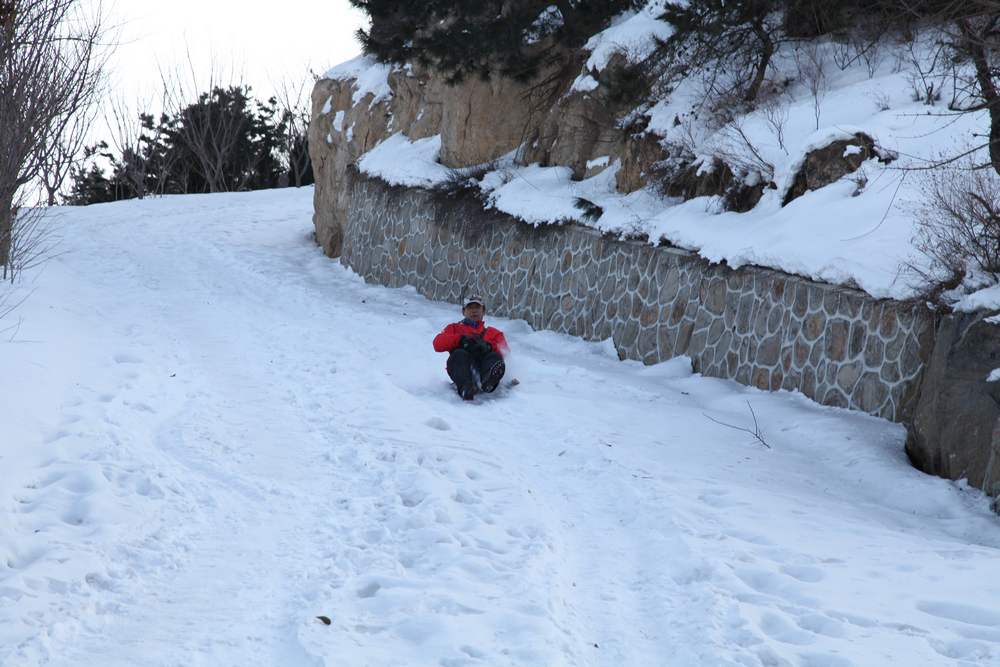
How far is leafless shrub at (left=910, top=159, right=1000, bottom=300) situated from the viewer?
7070 millimetres

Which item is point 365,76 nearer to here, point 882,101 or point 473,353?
point 882,101

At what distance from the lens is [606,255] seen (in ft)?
38.4

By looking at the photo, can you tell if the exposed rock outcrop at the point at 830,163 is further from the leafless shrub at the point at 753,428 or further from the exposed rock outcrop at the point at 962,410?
the exposed rock outcrop at the point at 962,410

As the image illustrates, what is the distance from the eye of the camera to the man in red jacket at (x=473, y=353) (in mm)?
8711

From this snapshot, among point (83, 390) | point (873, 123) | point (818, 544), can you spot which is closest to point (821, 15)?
point (873, 123)

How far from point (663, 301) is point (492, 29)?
243 inches

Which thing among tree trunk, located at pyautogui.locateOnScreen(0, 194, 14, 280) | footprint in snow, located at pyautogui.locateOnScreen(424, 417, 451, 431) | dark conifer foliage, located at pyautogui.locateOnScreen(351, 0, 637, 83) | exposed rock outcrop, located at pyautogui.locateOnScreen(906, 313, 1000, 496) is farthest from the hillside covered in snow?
tree trunk, located at pyautogui.locateOnScreen(0, 194, 14, 280)

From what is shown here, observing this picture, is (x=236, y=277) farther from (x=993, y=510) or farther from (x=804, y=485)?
(x=993, y=510)

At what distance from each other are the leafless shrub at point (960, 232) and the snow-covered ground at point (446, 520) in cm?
129

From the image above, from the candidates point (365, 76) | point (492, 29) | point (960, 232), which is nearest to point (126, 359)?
point (960, 232)

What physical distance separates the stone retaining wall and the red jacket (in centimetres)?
226

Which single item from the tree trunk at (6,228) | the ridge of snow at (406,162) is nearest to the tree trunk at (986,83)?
the tree trunk at (6,228)

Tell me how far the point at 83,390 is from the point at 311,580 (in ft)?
14.0

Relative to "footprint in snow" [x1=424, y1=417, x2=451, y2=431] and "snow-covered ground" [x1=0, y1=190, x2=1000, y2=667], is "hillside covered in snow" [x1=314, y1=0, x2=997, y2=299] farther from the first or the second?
"footprint in snow" [x1=424, y1=417, x2=451, y2=431]
